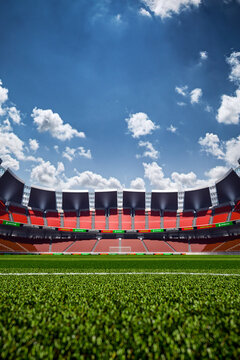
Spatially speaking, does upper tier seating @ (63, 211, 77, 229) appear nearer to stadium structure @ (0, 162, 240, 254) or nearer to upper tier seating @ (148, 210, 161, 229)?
stadium structure @ (0, 162, 240, 254)

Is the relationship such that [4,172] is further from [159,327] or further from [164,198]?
[159,327]

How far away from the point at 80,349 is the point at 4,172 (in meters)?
45.9

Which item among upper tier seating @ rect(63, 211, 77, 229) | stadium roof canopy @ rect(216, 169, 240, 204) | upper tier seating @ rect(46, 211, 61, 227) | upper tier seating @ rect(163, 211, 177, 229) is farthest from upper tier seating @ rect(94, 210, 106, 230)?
stadium roof canopy @ rect(216, 169, 240, 204)

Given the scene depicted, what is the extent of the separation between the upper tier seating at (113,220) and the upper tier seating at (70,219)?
9.37 meters

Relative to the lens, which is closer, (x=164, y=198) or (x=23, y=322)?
(x=23, y=322)

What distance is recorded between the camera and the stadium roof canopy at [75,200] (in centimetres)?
5231

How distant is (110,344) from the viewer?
145 cm

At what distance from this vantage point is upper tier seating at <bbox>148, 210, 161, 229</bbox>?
52584 millimetres

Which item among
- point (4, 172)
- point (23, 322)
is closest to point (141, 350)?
point (23, 322)

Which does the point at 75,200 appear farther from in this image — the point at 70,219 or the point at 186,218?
the point at 186,218

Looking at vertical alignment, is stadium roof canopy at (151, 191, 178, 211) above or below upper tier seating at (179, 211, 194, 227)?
above

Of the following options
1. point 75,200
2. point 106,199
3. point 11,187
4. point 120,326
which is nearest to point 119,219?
point 106,199

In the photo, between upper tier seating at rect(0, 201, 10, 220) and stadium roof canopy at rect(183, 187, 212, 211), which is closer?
upper tier seating at rect(0, 201, 10, 220)

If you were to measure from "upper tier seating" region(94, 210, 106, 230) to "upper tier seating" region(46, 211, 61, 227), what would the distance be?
10.00 meters
